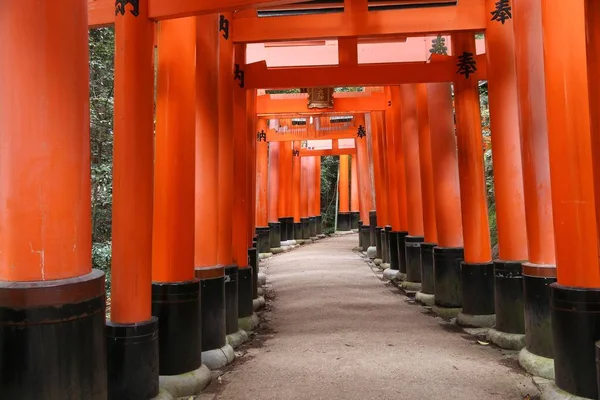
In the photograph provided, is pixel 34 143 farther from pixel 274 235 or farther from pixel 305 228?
pixel 305 228

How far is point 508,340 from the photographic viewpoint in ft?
17.6

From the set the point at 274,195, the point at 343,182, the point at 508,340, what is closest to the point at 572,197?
the point at 508,340

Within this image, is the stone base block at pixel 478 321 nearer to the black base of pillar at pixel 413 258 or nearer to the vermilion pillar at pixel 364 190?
the black base of pillar at pixel 413 258

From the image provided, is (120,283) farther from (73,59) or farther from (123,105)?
(73,59)

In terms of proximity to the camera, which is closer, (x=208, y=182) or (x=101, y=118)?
(x=208, y=182)

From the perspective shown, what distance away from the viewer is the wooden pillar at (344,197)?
27.0 metres

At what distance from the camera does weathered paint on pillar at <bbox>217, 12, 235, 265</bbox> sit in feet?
18.8

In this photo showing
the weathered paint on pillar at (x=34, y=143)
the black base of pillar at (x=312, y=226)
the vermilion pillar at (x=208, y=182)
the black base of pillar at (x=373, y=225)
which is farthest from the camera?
the black base of pillar at (x=312, y=226)

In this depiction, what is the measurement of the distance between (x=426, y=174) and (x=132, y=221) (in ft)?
19.3

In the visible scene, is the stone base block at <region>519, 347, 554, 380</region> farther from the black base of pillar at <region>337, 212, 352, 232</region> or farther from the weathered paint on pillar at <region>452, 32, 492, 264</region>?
the black base of pillar at <region>337, 212, 352, 232</region>

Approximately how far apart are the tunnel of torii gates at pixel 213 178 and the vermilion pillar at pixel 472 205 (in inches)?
0.9

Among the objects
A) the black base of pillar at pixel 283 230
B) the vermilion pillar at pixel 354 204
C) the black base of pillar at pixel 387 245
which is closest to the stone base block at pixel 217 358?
the black base of pillar at pixel 387 245

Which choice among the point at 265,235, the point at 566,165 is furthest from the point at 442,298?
the point at 265,235

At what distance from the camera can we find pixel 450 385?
4.26 metres
